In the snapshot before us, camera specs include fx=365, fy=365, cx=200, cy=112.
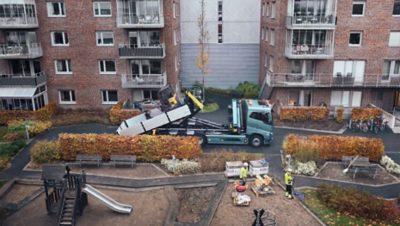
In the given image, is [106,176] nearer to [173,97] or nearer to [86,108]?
[173,97]

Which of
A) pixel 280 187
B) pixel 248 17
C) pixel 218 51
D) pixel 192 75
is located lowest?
pixel 280 187

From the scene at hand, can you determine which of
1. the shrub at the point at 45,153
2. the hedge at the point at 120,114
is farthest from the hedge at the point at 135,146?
the hedge at the point at 120,114

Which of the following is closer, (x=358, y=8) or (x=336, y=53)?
(x=358, y=8)

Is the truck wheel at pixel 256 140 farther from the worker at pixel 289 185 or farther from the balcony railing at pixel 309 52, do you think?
the balcony railing at pixel 309 52

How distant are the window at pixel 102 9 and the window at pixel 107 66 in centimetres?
430

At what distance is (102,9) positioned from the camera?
33188 millimetres

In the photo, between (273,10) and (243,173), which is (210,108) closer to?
(273,10)

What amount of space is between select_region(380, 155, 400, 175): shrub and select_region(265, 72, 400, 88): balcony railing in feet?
35.9

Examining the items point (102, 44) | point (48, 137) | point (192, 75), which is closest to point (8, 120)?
point (48, 137)

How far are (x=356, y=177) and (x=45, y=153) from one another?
19.6 meters

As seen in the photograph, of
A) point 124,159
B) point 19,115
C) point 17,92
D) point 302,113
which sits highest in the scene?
point 17,92

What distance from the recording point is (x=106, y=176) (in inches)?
869

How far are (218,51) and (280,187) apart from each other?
2542 centimetres

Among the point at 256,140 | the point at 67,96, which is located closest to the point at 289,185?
the point at 256,140
